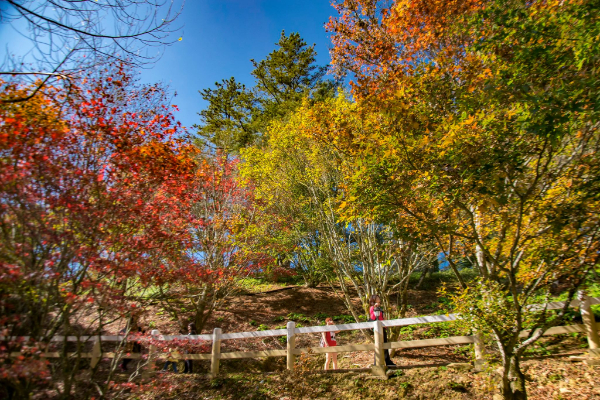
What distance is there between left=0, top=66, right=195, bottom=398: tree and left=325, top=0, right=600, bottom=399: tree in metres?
3.38

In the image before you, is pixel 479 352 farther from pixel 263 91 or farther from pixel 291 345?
pixel 263 91

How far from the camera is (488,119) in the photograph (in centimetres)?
386

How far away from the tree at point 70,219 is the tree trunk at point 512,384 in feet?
17.0

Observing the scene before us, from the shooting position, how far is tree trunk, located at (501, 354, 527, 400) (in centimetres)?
417

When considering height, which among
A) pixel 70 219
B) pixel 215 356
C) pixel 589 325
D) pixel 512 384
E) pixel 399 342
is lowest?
pixel 215 356

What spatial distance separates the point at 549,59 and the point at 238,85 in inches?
837

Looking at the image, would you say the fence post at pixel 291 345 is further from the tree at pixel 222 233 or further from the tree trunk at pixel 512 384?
the tree trunk at pixel 512 384

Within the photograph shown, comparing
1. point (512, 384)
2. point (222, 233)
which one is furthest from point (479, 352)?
point (222, 233)

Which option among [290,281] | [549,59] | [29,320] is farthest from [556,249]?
[290,281]

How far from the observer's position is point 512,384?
4.27 metres

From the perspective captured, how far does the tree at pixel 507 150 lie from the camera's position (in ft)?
11.8

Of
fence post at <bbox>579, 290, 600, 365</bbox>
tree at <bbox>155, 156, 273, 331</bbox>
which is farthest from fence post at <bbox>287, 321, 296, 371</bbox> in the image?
fence post at <bbox>579, 290, 600, 365</bbox>

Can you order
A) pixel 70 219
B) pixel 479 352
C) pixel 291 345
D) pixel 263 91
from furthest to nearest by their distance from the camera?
pixel 263 91
pixel 291 345
pixel 479 352
pixel 70 219

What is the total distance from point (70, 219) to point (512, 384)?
20.5 feet
